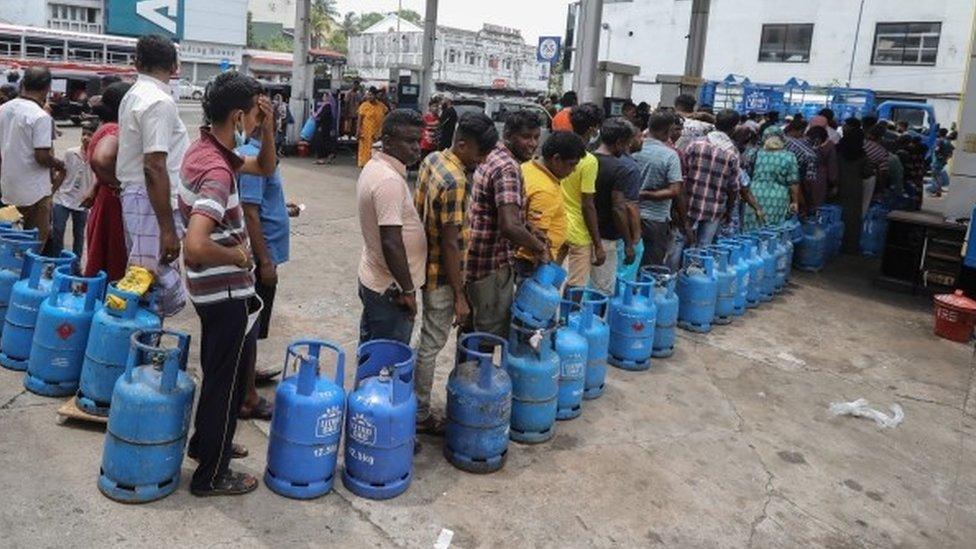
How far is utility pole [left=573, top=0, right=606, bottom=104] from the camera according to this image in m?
9.94

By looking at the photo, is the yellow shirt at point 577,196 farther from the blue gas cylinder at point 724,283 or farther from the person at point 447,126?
the person at point 447,126

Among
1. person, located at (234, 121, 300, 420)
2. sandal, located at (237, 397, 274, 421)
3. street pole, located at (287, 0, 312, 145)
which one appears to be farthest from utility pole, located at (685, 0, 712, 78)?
sandal, located at (237, 397, 274, 421)

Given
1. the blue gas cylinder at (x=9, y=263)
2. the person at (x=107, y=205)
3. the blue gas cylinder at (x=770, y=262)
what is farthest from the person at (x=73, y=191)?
the blue gas cylinder at (x=770, y=262)

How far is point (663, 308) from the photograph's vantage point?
6074 mm

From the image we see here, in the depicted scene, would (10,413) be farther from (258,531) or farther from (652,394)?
(652,394)

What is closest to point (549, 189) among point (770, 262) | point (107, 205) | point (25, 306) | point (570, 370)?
point (570, 370)

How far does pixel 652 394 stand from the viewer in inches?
215

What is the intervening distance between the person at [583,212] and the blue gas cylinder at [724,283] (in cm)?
188

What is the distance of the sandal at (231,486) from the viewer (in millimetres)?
3502

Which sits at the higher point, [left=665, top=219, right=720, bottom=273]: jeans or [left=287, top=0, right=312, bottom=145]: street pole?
[left=287, top=0, right=312, bottom=145]: street pole

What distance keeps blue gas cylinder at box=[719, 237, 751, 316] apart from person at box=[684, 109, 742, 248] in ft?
0.94

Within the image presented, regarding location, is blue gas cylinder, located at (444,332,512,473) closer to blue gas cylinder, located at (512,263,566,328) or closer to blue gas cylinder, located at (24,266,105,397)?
blue gas cylinder, located at (512,263,566,328)

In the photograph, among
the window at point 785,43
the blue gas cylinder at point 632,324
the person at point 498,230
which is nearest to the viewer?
the person at point 498,230

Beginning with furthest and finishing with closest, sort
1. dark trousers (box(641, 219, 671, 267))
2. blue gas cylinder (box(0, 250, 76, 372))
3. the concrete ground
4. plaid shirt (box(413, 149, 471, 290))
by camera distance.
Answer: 1. dark trousers (box(641, 219, 671, 267))
2. blue gas cylinder (box(0, 250, 76, 372))
3. plaid shirt (box(413, 149, 471, 290))
4. the concrete ground
